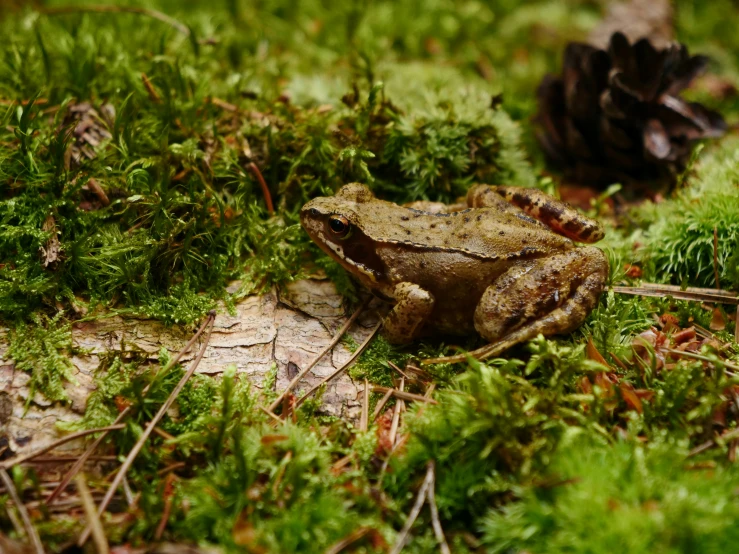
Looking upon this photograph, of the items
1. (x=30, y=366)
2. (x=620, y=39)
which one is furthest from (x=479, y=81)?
(x=30, y=366)

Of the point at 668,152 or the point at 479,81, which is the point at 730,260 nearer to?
the point at 668,152

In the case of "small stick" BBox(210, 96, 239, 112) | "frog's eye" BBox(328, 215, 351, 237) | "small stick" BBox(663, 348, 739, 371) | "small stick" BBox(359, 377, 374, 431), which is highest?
"small stick" BBox(210, 96, 239, 112)

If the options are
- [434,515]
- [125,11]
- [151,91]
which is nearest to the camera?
[434,515]

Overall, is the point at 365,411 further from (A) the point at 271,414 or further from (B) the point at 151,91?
(B) the point at 151,91

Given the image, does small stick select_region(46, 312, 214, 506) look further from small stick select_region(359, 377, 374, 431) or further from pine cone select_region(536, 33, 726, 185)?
pine cone select_region(536, 33, 726, 185)

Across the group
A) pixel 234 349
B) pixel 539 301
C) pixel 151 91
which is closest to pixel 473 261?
pixel 539 301

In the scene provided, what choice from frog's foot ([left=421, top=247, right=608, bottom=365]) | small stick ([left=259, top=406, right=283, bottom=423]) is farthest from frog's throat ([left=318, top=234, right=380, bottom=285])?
small stick ([left=259, top=406, right=283, bottom=423])

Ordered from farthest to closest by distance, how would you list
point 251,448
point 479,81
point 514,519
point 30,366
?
point 479,81
point 30,366
point 251,448
point 514,519
